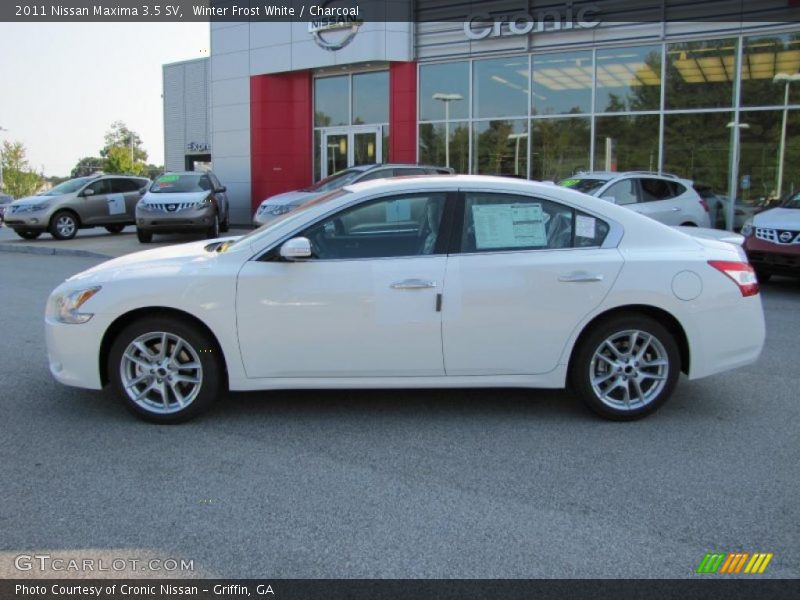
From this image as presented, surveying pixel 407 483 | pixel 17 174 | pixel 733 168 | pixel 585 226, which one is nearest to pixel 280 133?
pixel 733 168

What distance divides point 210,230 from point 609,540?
15003 mm

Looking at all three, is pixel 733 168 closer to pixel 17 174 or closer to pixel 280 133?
pixel 280 133

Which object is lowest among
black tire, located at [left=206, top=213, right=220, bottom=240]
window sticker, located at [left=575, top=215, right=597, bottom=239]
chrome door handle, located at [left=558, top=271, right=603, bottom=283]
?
black tire, located at [left=206, top=213, right=220, bottom=240]

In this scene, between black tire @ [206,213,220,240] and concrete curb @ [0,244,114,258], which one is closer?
concrete curb @ [0,244,114,258]

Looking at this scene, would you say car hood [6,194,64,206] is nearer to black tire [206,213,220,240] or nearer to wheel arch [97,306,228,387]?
black tire [206,213,220,240]

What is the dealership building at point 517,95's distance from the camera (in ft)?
53.0

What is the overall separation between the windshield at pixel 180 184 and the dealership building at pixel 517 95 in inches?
164

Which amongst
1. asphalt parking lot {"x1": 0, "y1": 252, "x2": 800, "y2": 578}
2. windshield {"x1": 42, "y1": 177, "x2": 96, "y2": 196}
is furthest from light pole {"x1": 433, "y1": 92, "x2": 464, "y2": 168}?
asphalt parking lot {"x1": 0, "y1": 252, "x2": 800, "y2": 578}

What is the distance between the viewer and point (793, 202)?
11.5m

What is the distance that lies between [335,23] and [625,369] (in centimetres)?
1713

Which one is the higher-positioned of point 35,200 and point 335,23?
point 335,23

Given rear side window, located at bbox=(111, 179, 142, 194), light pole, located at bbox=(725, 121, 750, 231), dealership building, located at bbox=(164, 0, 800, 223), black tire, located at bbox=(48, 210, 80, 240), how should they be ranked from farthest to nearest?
1. rear side window, located at bbox=(111, 179, 142, 194)
2. black tire, located at bbox=(48, 210, 80, 240)
3. light pole, located at bbox=(725, 121, 750, 231)
4. dealership building, located at bbox=(164, 0, 800, 223)

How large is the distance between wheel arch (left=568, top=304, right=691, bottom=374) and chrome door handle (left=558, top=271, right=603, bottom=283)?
9.5 inches

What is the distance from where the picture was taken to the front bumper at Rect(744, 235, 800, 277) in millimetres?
10188
